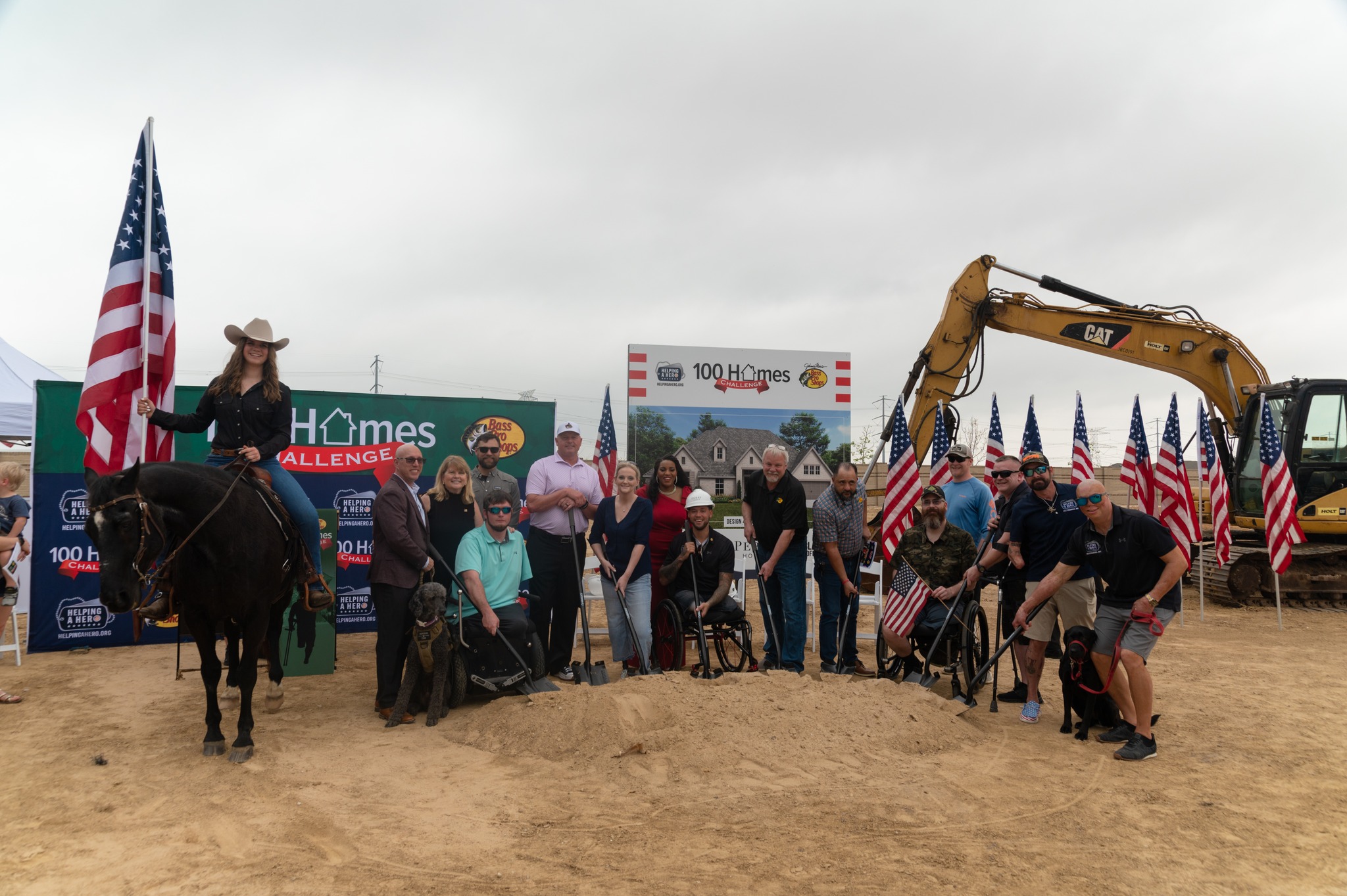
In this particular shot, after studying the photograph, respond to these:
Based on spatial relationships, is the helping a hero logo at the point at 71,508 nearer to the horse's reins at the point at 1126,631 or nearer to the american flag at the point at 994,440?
the horse's reins at the point at 1126,631

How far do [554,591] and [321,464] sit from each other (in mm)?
3744

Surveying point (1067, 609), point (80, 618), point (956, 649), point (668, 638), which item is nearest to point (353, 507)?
point (80, 618)

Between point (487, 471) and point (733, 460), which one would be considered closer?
point (487, 471)

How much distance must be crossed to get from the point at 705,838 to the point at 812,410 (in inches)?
319

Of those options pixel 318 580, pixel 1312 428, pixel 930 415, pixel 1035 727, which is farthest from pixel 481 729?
pixel 1312 428

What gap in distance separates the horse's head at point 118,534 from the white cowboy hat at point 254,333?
1.38 m

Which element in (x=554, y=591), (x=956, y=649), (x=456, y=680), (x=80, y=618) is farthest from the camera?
(x=80, y=618)

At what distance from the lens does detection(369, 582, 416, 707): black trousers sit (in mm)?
6195

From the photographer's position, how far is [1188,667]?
8297 millimetres

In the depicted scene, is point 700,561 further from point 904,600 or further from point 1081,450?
point 1081,450

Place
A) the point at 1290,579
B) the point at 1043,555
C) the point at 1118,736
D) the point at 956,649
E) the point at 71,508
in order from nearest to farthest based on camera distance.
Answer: the point at 1118,736, the point at 1043,555, the point at 956,649, the point at 71,508, the point at 1290,579

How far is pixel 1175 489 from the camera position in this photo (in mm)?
10883

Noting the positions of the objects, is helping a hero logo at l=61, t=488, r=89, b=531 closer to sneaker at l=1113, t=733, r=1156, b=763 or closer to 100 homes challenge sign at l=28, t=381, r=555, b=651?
100 homes challenge sign at l=28, t=381, r=555, b=651

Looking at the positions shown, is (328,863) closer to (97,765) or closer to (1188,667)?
(97,765)
